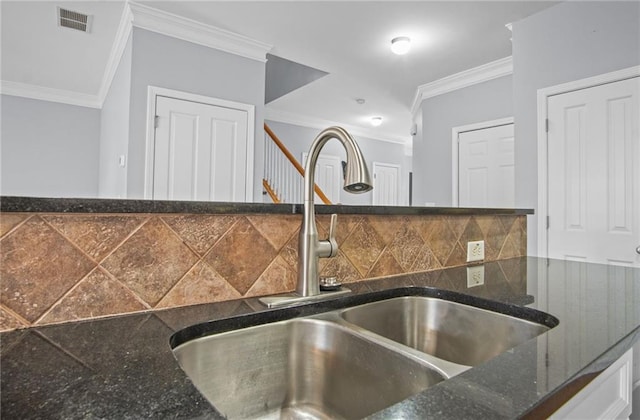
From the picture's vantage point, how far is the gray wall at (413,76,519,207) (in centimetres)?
315

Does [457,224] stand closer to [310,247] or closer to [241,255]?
[310,247]

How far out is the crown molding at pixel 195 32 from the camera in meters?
2.42

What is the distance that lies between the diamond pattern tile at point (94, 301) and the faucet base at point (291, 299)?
0.75 ft

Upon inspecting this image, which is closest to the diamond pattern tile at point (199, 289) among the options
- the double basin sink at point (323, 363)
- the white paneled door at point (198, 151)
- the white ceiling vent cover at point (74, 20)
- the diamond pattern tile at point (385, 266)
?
the double basin sink at point (323, 363)

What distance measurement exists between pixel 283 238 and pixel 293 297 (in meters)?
0.13

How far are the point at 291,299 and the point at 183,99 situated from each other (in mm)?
2397

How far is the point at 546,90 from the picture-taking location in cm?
227

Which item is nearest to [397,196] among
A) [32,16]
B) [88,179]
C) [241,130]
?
[241,130]

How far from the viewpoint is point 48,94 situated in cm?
391

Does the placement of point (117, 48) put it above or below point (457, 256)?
above

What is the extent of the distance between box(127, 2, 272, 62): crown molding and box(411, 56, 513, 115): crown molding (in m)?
1.77

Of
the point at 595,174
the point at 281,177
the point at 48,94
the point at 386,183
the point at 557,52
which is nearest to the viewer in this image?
the point at 595,174

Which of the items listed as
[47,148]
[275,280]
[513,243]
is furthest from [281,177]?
[275,280]

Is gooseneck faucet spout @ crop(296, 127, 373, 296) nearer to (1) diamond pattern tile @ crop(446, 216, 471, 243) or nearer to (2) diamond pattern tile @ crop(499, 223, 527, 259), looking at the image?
(1) diamond pattern tile @ crop(446, 216, 471, 243)
